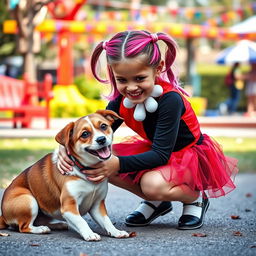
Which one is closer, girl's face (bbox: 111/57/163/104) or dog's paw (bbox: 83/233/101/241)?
dog's paw (bbox: 83/233/101/241)

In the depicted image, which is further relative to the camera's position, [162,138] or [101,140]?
[162,138]

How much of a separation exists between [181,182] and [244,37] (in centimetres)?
1745

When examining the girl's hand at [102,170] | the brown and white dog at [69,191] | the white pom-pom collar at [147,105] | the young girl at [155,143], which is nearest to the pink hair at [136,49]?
the young girl at [155,143]

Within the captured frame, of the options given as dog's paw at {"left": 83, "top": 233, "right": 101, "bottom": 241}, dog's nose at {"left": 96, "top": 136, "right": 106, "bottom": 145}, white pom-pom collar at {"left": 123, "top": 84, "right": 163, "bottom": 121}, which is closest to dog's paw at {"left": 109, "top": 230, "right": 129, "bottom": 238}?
dog's paw at {"left": 83, "top": 233, "right": 101, "bottom": 241}

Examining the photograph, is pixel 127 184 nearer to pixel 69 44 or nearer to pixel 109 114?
pixel 109 114

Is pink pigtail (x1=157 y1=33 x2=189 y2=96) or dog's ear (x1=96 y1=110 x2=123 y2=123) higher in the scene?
pink pigtail (x1=157 y1=33 x2=189 y2=96)

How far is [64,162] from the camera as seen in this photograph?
13.1ft

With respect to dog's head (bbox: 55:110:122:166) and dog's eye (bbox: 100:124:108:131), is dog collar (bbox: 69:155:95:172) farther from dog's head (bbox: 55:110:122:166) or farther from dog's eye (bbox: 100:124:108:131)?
dog's eye (bbox: 100:124:108:131)

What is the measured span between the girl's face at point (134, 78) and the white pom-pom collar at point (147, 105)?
29 mm

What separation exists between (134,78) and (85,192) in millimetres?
802

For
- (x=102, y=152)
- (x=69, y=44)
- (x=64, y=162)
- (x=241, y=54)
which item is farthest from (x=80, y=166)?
(x=241, y=54)

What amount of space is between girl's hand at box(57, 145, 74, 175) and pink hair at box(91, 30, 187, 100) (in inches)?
26.1

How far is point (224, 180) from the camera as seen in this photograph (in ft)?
14.4

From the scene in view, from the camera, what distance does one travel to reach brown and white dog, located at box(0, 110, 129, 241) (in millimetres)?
3807
